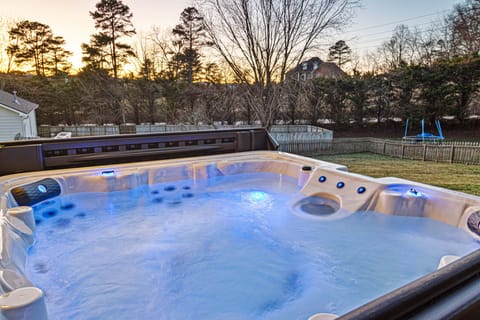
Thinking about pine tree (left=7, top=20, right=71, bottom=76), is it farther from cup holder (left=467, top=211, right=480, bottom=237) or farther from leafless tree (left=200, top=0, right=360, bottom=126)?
cup holder (left=467, top=211, right=480, bottom=237)

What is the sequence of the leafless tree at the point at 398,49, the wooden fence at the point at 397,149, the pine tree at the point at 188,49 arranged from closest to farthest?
1. the wooden fence at the point at 397,149
2. the pine tree at the point at 188,49
3. the leafless tree at the point at 398,49

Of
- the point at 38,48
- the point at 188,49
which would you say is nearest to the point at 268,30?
the point at 188,49

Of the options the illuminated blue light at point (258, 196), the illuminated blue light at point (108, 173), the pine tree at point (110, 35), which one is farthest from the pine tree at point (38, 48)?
the illuminated blue light at point (258, 196)

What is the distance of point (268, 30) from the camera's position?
7164 millimetres

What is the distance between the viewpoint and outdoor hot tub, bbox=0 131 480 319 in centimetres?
159

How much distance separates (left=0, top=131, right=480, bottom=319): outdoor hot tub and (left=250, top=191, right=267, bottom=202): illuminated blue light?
0.04 feet

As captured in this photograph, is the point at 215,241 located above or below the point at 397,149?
below

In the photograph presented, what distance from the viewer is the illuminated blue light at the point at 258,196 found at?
3.23m

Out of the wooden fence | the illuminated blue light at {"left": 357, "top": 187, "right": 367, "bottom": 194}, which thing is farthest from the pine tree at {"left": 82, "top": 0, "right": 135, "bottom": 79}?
the illuminated blue light at {"left": 357, "top": 187, "right": 367, "bottom": 194}

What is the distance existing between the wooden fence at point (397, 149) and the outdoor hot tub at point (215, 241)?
17.1 feet

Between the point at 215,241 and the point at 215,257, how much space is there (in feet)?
0.76

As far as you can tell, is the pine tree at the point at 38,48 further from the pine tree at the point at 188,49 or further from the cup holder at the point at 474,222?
the cup holder at the point at 474,222

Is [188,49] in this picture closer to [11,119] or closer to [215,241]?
[11,119]

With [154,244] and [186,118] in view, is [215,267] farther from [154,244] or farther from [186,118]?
[186,118]
